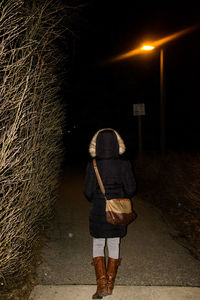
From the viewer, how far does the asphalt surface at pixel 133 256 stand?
3510 mm

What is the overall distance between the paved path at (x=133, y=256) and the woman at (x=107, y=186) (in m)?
0.35

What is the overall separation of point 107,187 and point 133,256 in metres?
1.60

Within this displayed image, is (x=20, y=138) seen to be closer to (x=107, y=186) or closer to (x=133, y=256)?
(x=107, y=186)

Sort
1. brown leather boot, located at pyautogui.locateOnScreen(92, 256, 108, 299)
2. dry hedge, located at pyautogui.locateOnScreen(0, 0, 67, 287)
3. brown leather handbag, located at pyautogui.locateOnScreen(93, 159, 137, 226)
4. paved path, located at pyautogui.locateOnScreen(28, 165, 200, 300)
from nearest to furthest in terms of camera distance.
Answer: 1. dry hedge, located at pyautogui.locateOnScreen(0, 0, 67, 287)
2. brown leather boot, located at pyautogui.locateOnScreen(92, 256, 108, 299)
3. brown leather handbag, located at pyautogui.locateOnScreen(93, 159, 137, 226)
4. paved path, located at pyautogui.locateOnScreen(28, 165, 200, 300)

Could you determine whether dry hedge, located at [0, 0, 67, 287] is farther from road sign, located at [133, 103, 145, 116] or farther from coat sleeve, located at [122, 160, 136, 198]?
road sign, located at [133, 103, 145, 116]

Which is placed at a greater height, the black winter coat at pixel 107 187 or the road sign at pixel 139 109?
the road sign at pixel 139 109

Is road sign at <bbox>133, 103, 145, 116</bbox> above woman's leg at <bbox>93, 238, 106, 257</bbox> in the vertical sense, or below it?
above

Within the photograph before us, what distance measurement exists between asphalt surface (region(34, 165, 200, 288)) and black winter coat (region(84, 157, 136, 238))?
0.77m

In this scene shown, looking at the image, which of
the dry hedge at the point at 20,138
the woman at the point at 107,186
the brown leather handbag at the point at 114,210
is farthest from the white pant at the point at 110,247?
the dry hedge at the point at 20,138

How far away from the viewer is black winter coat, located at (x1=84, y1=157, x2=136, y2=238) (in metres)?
3.24

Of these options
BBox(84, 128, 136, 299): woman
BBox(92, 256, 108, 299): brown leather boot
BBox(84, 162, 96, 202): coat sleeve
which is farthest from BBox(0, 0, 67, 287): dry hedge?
BBox(92, 256, 108, 299): brown leather boot

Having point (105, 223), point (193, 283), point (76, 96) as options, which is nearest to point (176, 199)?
point (193, 283)

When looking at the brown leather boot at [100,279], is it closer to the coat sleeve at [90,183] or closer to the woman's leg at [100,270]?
the woman's leg at [100,270]

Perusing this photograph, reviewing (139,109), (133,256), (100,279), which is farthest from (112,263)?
(139,109)
